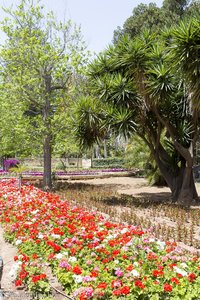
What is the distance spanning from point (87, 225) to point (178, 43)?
565 cm

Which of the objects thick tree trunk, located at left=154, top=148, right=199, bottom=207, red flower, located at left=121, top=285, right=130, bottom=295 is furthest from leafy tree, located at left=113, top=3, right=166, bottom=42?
red flower, located at left=121, top=285, right=130, bottom=295

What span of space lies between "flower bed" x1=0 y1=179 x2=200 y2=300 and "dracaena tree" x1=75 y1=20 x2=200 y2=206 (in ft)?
17.0

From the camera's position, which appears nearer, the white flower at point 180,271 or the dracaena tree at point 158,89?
the white flower at point 180,271

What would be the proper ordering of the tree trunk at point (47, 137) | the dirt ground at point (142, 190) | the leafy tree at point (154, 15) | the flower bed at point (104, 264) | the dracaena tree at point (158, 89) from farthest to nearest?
the leafy tree at point (154, 15), the tree trunk at point (47, 137), the dirt ground at point (142, 190), the dracaena tree at point (158, 89), the flower bed at point (104, 264)

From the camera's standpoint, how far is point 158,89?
35.2ft

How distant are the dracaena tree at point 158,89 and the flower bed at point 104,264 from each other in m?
5.17

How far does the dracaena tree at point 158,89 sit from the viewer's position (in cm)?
966

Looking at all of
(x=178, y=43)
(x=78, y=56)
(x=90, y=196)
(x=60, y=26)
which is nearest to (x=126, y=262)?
(x=178, y=43)

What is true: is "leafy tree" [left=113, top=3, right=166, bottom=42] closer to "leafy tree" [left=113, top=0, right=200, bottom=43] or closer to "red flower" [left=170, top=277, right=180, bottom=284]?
"leafy tree" [left=113, top=0, right=200, bottom=43]

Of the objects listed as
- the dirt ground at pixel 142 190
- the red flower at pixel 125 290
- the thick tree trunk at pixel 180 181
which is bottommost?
the dirt ground at pixel 142 190

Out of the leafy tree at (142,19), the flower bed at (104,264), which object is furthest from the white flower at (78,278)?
the leafy tree at (142,19)

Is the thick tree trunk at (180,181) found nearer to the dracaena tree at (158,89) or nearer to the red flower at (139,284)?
the dracaena tree at (158,89)

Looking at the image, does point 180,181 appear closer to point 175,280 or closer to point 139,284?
point 175,280

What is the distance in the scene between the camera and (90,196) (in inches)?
532
